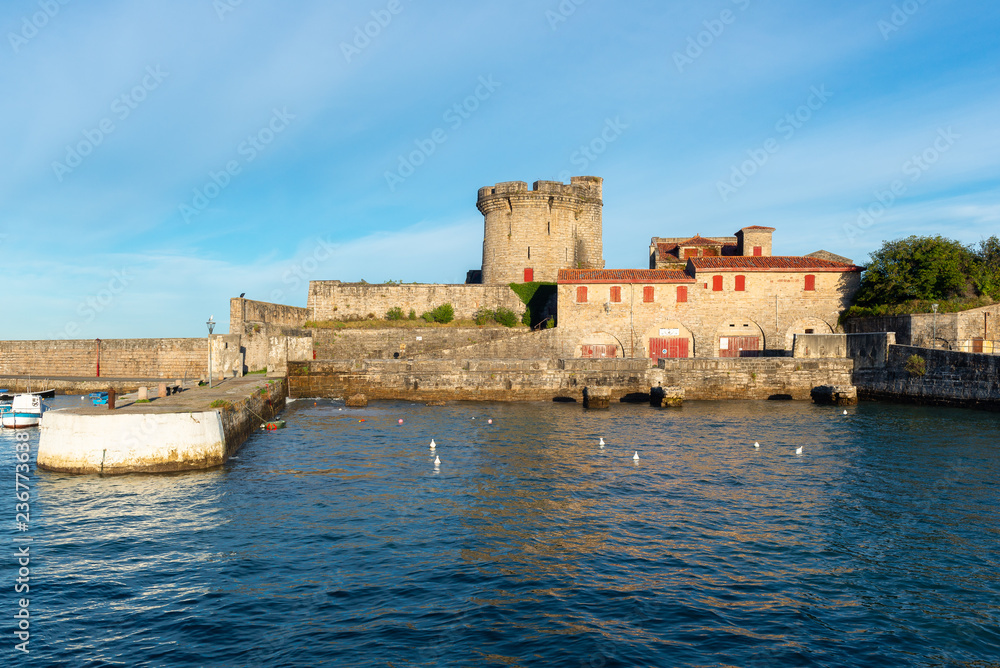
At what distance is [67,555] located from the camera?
33.9 feet

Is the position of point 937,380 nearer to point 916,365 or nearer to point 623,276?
point 916,365

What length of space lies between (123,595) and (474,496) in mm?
7239

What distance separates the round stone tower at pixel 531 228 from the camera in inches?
1848

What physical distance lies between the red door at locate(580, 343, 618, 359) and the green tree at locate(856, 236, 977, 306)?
16.0 meters

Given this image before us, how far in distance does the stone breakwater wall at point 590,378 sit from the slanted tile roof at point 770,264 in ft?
26.0

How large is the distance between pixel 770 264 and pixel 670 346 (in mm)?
8624

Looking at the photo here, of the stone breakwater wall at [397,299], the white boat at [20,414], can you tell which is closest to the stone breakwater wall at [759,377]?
the stone breakwater wall at [397,299]

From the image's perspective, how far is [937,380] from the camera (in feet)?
97.0

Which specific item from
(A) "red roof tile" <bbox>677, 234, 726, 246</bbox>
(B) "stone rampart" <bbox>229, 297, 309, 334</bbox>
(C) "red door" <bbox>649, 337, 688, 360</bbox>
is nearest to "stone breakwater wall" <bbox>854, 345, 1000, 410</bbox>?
(C) "red door" <bbox>649, 337, 688, 360</bbox>

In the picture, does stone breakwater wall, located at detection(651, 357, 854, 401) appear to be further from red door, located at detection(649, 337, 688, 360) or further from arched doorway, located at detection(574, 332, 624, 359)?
arched doorway, located at detection(574, 332, 624, 359)

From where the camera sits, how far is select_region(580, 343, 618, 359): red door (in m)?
39.2

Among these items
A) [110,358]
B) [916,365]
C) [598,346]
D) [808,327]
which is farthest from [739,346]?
[110,358]

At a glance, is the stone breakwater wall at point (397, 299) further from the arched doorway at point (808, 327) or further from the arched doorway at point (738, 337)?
the arched doorway at point (808, 327)

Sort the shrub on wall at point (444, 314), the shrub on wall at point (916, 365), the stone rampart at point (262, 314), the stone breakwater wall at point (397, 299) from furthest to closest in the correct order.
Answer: the stone breakwater wall at point (397, 299)
the shrub on wall at point (444, 314)
the stone rampart at point (262, 314)
the shrub on wall at point (916, 365)
